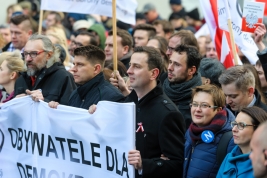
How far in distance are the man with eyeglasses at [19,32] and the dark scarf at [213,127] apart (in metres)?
5.63

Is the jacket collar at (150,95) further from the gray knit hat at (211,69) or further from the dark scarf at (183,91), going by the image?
the gray knit hat at (211,69)

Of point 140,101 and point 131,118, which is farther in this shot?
point 140,101

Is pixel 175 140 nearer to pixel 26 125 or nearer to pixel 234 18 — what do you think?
pixel 26 125

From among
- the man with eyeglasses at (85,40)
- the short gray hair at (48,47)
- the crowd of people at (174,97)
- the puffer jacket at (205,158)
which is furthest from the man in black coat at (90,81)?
the man with eyeglasses at (85,40)

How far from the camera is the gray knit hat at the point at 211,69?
24.5ft

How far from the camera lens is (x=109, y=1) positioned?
29.0 feet

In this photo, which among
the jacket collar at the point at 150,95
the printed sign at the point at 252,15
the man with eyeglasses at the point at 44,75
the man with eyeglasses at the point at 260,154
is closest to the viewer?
the man with eyeglasses at the point at 260,154

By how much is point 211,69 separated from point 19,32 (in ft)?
14.9

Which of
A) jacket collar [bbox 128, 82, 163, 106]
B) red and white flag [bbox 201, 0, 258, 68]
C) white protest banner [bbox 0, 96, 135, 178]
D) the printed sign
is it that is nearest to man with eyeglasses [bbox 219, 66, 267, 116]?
jacket collar [bbox 128, 82, 163, 106]

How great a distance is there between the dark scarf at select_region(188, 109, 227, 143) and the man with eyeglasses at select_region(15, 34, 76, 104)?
2376mm

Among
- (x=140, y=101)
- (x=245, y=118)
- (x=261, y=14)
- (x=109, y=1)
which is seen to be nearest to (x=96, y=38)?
(x=109, y=1)

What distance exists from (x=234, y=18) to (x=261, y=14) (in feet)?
3.29

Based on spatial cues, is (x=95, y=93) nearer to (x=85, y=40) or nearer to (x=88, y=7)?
(x=88, y=7)

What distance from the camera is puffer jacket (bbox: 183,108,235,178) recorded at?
5855 millimetres
